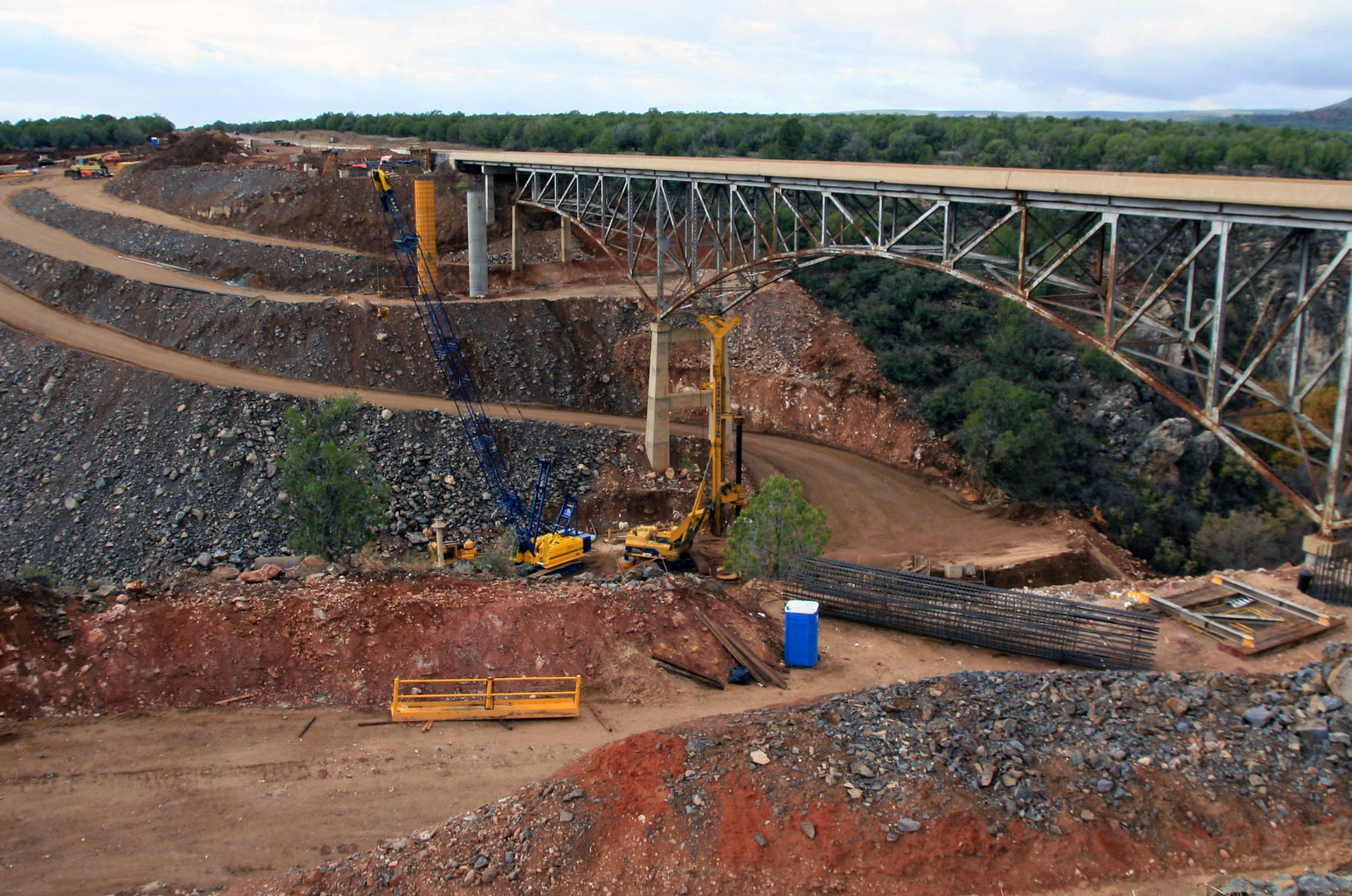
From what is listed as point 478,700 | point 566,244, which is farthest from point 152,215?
point 478,700

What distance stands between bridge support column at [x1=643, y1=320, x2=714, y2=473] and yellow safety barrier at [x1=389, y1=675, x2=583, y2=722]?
19.9 meters

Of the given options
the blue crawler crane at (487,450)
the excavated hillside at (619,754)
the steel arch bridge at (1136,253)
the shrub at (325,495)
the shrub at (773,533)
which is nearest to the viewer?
the excavated hillside at (619,754)

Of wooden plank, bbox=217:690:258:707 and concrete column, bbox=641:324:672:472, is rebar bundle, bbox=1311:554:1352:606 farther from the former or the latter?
concrete column, bbox=641:324:672:472

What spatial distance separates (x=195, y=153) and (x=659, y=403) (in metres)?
47.9

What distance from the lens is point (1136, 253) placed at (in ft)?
141

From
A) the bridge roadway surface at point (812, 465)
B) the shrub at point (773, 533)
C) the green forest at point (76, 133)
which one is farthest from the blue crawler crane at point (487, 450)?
the green forest at point (76, 133)

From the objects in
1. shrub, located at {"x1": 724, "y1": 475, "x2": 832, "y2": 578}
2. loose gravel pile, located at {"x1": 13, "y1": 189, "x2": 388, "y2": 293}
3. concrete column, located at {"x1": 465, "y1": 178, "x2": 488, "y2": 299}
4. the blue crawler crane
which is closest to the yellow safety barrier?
shrub, located at {"x1": 724, "y1": 475, "x2": 832, "y2": 578}

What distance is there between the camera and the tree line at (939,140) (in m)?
54.7

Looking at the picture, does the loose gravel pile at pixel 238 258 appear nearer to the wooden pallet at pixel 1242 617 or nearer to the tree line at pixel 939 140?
the tree line at pixel 939 140

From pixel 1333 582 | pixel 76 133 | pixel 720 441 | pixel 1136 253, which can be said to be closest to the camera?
pixel 1333 582

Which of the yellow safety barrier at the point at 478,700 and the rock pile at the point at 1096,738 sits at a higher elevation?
→ the rock pile at the point at 1096,738

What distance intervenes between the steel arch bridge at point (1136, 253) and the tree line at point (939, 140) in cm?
1274

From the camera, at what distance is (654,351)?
37.4 m

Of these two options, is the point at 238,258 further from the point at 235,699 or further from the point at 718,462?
the point at 235,699
